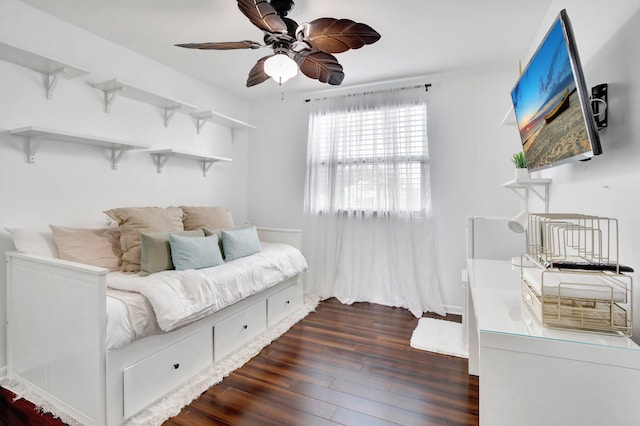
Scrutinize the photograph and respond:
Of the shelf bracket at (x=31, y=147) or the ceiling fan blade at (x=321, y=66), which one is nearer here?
the ceiling fan blade at (x=321, y=66)

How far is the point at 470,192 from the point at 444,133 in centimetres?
66

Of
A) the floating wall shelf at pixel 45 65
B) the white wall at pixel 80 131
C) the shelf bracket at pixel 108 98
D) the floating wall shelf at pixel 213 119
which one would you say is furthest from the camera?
the floating wall shelf at pixel 213 119

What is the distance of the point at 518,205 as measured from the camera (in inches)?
118

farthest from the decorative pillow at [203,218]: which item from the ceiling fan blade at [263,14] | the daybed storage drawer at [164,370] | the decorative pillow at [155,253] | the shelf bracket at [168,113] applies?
the ceiling fan blade at [263,14]

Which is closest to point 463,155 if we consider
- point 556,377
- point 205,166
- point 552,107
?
point 552,107

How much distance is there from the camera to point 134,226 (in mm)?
2383

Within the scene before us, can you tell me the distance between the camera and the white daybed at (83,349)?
1.56 meters

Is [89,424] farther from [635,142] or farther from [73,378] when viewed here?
[635,142]

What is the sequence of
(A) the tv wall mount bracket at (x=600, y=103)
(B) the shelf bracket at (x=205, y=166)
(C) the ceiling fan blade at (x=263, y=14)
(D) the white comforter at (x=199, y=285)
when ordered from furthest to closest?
(B) the shelf bracket at (x=205, y=166) → (D) the white comforter at (x=199, y=285) → (C) the ceiling fan blade at (x=263, y=14) → (A) the tv wall mount bracket at (x=600, y=103)

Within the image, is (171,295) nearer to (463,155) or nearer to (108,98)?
(108,98)

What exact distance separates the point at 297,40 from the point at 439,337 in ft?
8.07

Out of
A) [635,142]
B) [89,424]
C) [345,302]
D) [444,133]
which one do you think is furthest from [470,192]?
[89,424]

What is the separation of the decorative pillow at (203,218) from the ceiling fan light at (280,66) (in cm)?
165

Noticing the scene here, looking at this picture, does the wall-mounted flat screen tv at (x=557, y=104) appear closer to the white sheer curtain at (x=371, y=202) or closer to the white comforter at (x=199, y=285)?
the white sheer curtain at (x=371, y=202)
